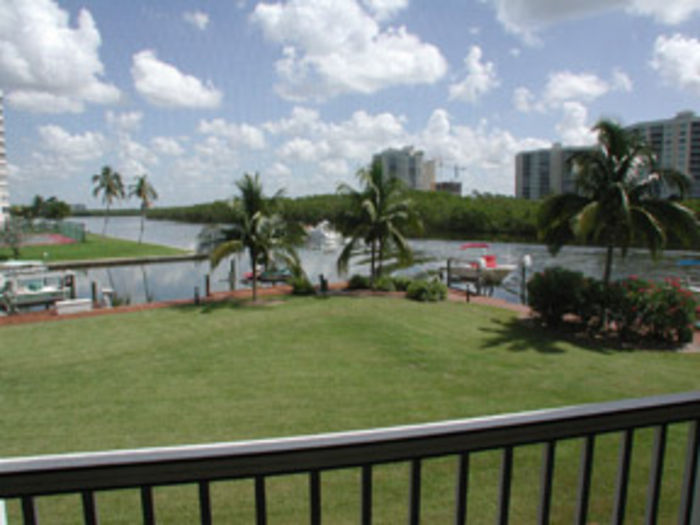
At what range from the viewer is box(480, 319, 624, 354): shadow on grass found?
34.1 ft

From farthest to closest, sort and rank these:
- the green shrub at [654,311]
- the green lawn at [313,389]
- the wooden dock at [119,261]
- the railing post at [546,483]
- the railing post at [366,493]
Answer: the wooden dock at [119,261]
the green shrub at [654,311]
the green lawn at [313,389]
the railing post at [546,483]
the railing post at [366,493]

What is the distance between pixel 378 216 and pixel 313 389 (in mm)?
10667

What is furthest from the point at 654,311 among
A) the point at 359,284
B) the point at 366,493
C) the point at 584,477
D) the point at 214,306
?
the point at 214,306

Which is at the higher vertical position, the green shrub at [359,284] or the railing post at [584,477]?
the railing post at [584,477]

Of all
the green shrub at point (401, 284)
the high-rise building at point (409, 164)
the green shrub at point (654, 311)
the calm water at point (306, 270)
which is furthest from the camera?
the high-rise building at point (409, 164)

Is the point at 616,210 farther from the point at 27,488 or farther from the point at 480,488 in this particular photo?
the point at 27,488

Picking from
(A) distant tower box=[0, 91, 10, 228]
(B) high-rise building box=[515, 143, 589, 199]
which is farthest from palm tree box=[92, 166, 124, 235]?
(B) high-rise building box=[515, 143, 589, 199]

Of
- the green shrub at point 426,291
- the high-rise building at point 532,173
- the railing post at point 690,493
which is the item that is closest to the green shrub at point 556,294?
the green shrub at point 426,291

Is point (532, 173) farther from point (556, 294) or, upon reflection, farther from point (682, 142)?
point (556, 294)

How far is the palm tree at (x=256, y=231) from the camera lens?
15.7 metres

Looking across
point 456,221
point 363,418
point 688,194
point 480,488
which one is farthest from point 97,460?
point 456,221

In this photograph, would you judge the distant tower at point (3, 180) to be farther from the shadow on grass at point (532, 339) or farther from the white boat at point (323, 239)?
the shadow on grass at point (532, 339)

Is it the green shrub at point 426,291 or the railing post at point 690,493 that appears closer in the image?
the railing post at point 690,493

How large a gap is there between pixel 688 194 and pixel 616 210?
5.47ft
